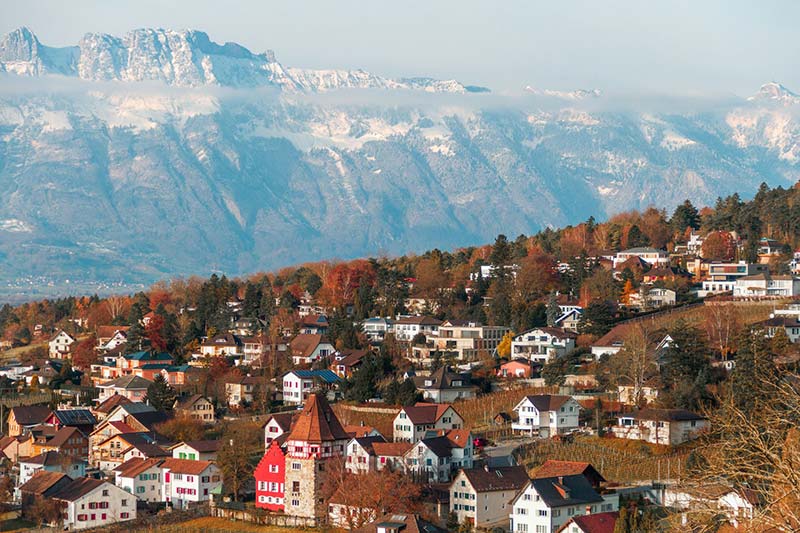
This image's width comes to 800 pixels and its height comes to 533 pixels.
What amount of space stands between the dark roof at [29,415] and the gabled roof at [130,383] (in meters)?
4.90

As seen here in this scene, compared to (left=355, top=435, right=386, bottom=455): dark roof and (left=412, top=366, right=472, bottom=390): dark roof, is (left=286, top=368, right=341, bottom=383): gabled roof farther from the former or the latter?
(left=355, top=435, right=386, bottom=455): dark roof

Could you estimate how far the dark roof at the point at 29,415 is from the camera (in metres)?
76.7

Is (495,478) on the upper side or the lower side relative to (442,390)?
lower

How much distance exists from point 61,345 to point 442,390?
3800 centimetres

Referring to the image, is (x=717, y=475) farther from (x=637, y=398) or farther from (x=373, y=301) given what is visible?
(x=373, y=301)

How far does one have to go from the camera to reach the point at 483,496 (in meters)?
53.6

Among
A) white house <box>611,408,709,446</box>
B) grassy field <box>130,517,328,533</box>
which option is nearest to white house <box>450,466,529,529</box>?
grassy field <box>130,517,328,533</box>

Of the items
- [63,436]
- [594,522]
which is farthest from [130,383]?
[594,522]

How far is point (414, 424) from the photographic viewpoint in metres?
65.0

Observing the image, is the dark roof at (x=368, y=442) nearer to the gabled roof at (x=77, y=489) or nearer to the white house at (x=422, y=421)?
the white house at (x=422, y=421)

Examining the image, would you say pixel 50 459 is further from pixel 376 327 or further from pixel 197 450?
pixel 376 327

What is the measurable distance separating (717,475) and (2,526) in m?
42.3

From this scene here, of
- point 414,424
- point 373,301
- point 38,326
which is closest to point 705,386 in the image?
point 414,424

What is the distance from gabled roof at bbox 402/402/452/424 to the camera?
65.4 meters
